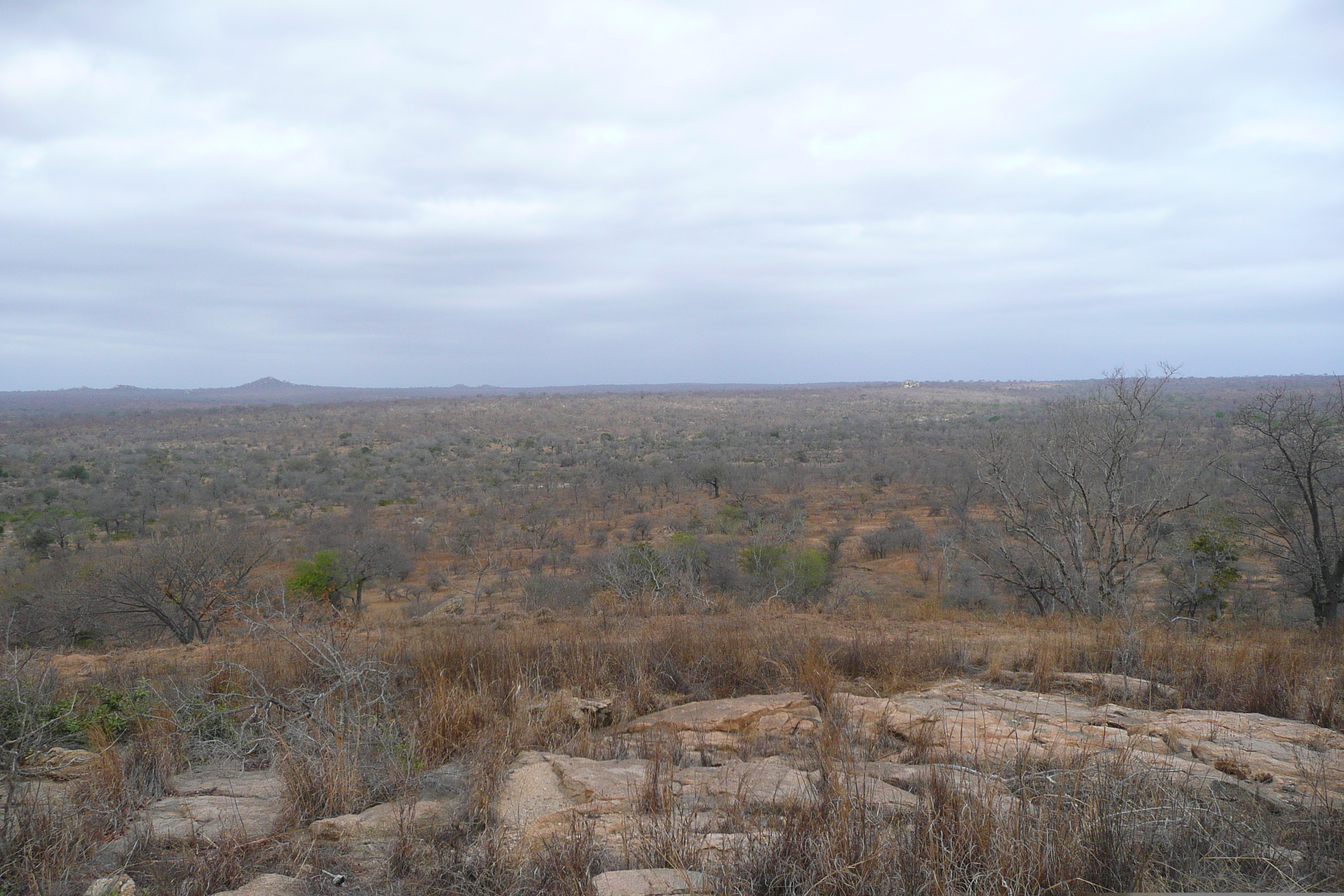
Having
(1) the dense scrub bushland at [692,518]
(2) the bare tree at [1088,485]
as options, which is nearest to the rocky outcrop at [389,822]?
(1) the dense scrub bushland at [692,518]

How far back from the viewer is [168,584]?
1325 centimetres

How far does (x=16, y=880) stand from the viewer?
2783mm

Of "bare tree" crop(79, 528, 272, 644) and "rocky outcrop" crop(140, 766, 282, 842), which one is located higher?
"rocky outcrop" crop(140, 766, 282, 842)

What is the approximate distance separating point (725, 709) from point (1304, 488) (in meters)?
14.3

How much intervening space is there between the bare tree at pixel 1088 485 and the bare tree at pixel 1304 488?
4.91 ft

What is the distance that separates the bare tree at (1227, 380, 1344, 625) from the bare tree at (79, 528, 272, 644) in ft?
65.9

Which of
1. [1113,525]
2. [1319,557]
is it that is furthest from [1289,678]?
[1319,557]

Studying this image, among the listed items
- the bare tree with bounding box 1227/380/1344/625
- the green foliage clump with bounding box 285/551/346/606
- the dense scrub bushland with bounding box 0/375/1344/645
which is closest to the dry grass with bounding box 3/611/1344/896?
the dense scrub bushland with bounding box 0/375/1344/645

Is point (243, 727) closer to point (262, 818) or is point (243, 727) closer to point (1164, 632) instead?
point (262, 818)

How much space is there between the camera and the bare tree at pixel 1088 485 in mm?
12078

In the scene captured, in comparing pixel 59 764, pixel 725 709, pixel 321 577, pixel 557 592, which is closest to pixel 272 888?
pixel 59 764

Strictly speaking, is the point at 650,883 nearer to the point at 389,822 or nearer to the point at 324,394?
the point at 389,822

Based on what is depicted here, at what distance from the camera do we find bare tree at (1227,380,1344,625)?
12477mm

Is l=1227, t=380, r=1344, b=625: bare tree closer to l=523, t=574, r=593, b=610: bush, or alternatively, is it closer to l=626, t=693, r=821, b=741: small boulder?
l=626, t=693, r=821, b=741: small boulder
